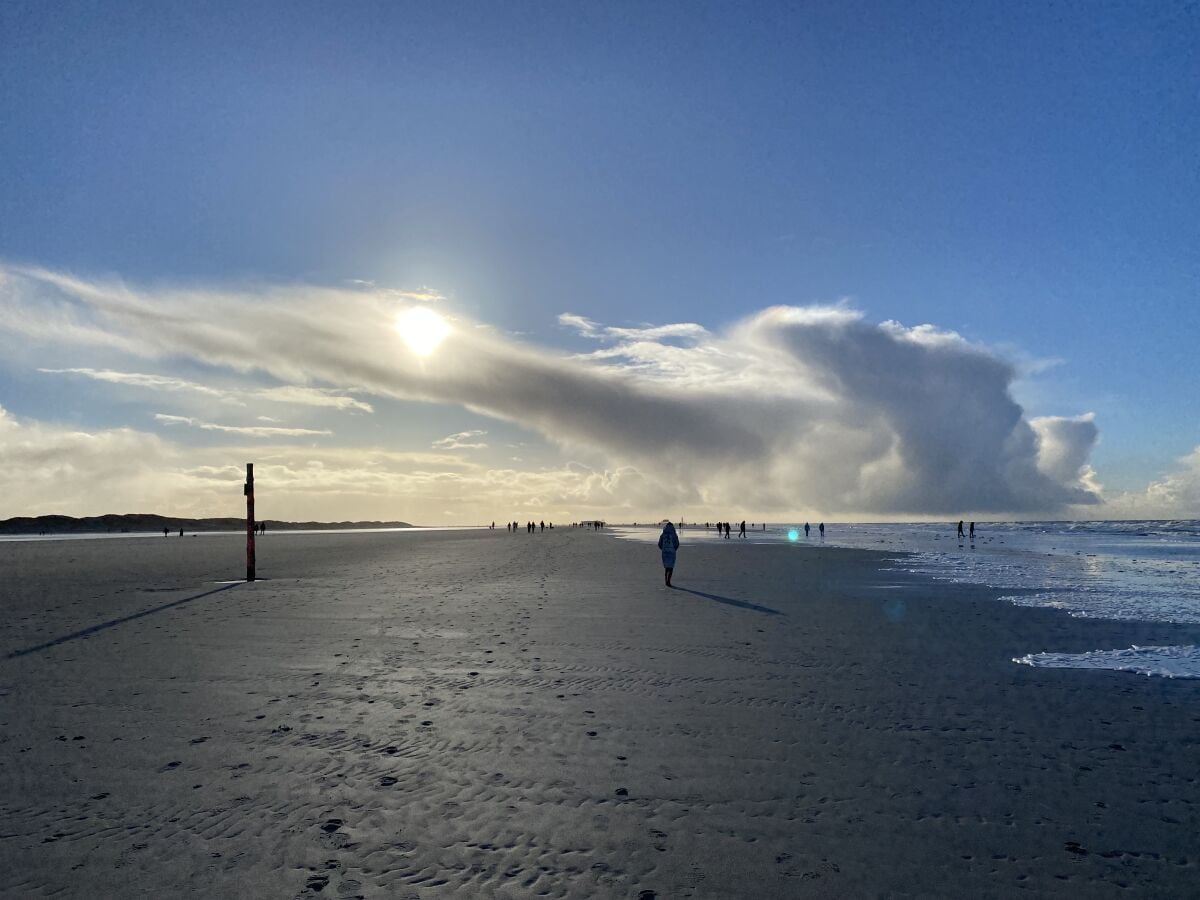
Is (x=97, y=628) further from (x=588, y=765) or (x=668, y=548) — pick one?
(x=668, y=548)

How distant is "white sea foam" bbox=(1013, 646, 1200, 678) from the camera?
40.7 feet

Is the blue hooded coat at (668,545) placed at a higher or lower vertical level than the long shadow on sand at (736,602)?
higher

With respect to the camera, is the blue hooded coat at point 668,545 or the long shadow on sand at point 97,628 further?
the blue hooded coat at point 668,545

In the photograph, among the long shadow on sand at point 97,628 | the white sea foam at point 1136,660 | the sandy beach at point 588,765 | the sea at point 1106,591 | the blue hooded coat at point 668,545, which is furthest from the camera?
the blue hooded coat at point 668,545

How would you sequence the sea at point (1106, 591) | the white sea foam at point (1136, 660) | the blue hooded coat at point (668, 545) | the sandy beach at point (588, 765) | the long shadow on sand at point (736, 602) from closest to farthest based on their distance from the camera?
the sandy beach at point (588, 765) < the white sea foam at point (1136, 660) < the sea at point (1106, 591) < the long shadow on sand at point (736, 602) < the blue hooded coat at point (668, 545)

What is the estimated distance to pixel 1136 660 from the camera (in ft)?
43.6

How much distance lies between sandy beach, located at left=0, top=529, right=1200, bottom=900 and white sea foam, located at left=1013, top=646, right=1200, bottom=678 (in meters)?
0.63

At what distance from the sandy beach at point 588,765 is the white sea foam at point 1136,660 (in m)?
0.63

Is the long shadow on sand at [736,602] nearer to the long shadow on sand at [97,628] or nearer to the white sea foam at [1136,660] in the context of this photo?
the white sea foam at [1136,660]

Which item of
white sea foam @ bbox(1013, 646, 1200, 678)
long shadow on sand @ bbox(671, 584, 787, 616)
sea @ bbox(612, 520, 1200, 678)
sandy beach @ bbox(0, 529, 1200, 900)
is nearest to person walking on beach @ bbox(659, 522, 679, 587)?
long shadow on sand @ bbox(671, 584, 787, 616)

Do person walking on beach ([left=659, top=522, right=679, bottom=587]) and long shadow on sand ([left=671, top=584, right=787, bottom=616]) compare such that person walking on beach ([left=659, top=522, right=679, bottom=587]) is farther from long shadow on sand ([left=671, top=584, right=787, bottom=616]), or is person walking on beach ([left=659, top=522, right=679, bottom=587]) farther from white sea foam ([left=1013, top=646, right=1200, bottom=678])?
white sea foam ([left=1013, top=646, right=1200, bottom=678])

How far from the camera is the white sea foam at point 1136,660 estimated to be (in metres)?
12.4

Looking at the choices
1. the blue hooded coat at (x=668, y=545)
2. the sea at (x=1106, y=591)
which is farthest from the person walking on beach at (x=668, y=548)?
the sea at (x=1106, y=591)

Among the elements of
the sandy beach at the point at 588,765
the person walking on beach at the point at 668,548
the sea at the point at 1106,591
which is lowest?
the sea at the point at 1106,591
